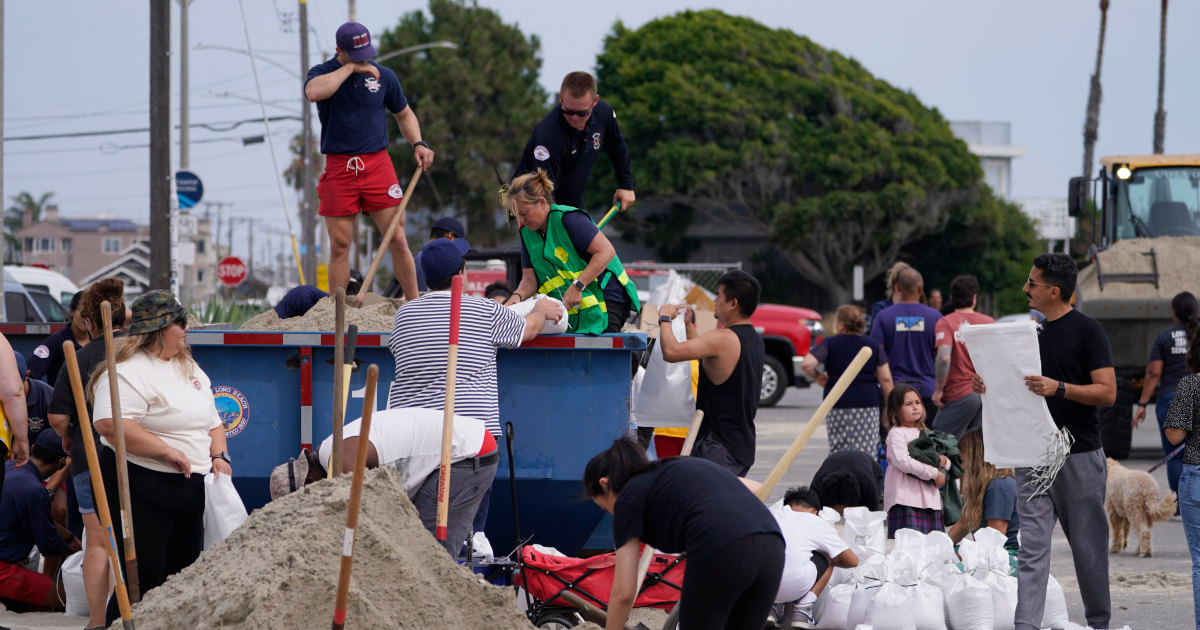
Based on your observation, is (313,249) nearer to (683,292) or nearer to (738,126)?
(738,126)

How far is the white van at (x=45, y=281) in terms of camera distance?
1758 cm

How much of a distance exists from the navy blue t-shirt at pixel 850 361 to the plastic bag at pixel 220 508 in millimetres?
4787

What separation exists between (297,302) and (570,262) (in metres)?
1.88

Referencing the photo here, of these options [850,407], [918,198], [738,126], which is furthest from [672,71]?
[850,407]

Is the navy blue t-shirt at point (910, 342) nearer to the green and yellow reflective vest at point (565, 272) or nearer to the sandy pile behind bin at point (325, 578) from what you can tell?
the green and yellow reflective vest at point (565, 272)

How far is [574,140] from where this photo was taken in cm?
793

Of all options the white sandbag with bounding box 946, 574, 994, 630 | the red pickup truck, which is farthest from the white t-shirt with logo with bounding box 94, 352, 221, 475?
the red pickup truck

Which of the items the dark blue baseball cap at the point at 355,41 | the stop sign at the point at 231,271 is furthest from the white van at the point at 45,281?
the dark blue baseball cap at the point at 355,41

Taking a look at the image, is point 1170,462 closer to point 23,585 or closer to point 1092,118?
point 23,585

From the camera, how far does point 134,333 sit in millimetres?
5555

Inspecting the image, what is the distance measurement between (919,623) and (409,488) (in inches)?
109

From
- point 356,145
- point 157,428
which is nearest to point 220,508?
point 157,428

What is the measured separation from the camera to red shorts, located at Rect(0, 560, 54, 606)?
23.5ft

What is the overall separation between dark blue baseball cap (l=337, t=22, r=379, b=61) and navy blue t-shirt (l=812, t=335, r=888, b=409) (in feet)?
12.8
